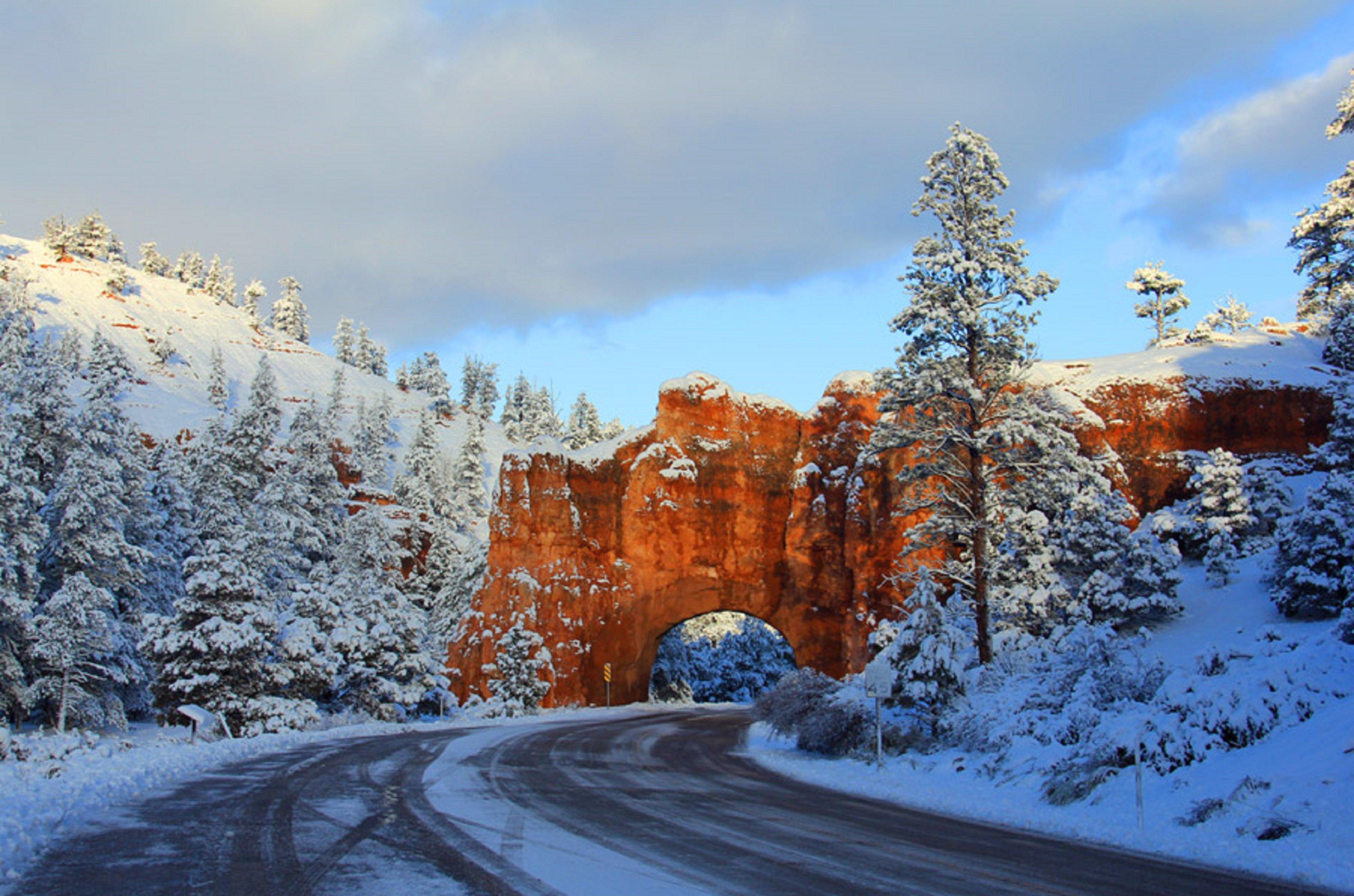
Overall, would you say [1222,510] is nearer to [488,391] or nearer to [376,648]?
[376,648]

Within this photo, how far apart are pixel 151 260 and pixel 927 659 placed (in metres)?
180

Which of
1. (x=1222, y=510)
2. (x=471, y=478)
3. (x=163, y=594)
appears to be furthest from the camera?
(x=471, y=478)

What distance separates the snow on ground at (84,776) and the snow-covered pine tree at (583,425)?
78.0 metres

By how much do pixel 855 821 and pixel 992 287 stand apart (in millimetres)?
15168

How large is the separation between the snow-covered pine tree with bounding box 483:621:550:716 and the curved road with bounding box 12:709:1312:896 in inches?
906

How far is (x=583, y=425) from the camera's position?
106 meters

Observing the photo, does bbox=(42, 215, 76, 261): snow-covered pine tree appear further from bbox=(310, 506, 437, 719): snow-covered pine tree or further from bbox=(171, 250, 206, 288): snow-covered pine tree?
bbox=(310, 506, 437, 719): snow-covered pine tree

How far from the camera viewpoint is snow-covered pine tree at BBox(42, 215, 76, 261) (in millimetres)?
137875

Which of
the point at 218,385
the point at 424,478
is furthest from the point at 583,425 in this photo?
the point at 218,385

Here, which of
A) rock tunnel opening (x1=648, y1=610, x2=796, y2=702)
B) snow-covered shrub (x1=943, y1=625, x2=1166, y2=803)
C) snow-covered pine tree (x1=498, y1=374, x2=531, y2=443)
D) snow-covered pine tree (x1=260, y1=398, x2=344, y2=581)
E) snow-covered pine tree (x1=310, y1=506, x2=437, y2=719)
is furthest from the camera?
snow-covered pine tree (x1=498, y1=374, x2=531, y2=443)

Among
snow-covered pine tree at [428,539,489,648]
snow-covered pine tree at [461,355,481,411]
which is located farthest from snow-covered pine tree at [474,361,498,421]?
snow-covered pine tree at [428,539,489,648]

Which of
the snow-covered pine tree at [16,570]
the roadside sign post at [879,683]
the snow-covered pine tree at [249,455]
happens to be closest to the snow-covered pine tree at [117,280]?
the snow-covered pine tree at [249,455]

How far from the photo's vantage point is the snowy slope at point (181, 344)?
9969cm

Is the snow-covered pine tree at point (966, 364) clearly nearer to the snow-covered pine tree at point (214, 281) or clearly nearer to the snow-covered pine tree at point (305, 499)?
the snow-covered pine tree at point (305, 499)
